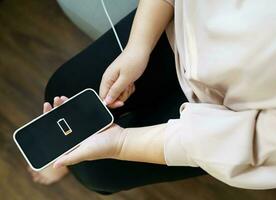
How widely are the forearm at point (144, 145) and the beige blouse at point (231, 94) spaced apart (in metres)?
0.02

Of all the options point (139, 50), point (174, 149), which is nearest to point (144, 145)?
point (174, 149)

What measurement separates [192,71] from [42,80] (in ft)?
2.33

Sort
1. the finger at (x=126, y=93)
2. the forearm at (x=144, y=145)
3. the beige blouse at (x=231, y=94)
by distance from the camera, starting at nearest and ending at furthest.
Answer: 1. the beige blouse at (x=231, y=94)
2. the forearm at (x=144, y=145)
3. the finger at (x=126, y=93)

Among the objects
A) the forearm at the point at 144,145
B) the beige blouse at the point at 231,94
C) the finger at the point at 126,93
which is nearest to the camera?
the beige blouse at the point at 231,94

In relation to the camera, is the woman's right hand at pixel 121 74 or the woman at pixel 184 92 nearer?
the woman at pixel 184 92

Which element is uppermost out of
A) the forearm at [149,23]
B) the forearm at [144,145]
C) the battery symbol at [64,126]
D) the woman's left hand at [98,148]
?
the forearm at [149,23]

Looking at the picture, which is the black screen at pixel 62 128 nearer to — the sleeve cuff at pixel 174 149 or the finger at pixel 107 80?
the finger at pixel 107 80

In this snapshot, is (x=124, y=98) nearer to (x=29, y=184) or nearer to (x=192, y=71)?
(x=192, y=71)

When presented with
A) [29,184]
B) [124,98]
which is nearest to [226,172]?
[124,98]

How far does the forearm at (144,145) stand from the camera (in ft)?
2.25

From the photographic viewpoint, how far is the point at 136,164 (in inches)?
30.4

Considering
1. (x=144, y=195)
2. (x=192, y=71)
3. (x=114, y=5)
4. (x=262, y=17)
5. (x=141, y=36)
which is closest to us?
(x=262, y=17)

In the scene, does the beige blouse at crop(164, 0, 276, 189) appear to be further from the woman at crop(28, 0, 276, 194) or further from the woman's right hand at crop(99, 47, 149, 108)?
the woman's right hand at crop(99, 47, 149, 108)

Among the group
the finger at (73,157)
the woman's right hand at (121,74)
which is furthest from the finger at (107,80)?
the finger at (73,157)
